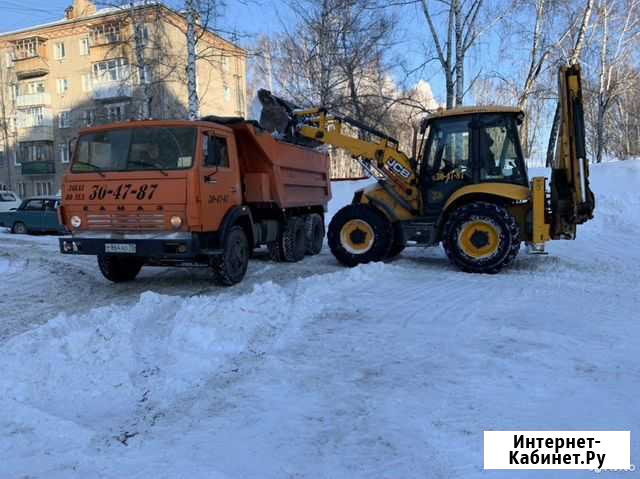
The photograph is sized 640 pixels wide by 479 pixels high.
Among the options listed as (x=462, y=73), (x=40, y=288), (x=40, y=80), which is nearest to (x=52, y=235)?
(x=40, y=288)

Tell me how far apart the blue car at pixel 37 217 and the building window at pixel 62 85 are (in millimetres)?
27698

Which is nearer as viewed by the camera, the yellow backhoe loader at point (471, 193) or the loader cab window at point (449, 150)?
the yellow backhoe loader at point (471, 193)

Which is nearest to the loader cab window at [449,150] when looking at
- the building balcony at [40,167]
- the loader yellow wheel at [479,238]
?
the loader yellow wheel at [479,238]

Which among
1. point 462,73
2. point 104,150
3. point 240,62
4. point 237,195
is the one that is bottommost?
point 237,195

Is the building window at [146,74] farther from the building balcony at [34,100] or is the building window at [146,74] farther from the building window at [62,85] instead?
the building balcony at [34,100]

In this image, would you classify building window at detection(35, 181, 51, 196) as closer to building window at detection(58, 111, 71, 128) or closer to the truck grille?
building window at detection(58, 111, 71, 128)

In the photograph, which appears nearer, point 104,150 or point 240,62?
point 104,150

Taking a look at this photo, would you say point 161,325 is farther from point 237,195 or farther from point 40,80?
point 40,80

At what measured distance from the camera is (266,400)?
378 centimetres

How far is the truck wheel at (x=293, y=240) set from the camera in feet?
34.3

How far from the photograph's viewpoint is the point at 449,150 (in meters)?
9.20

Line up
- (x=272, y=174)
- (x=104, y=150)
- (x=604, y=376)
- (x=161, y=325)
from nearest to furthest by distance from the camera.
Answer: (x=604, y=376)
(x=161, y=325)
(x=104, y=150)
(x=272, y=174)

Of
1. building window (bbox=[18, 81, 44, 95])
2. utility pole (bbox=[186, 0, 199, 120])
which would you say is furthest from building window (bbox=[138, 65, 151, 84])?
building window (bbox=[18, 81, 44, 95])

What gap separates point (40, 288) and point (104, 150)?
8.08ft
